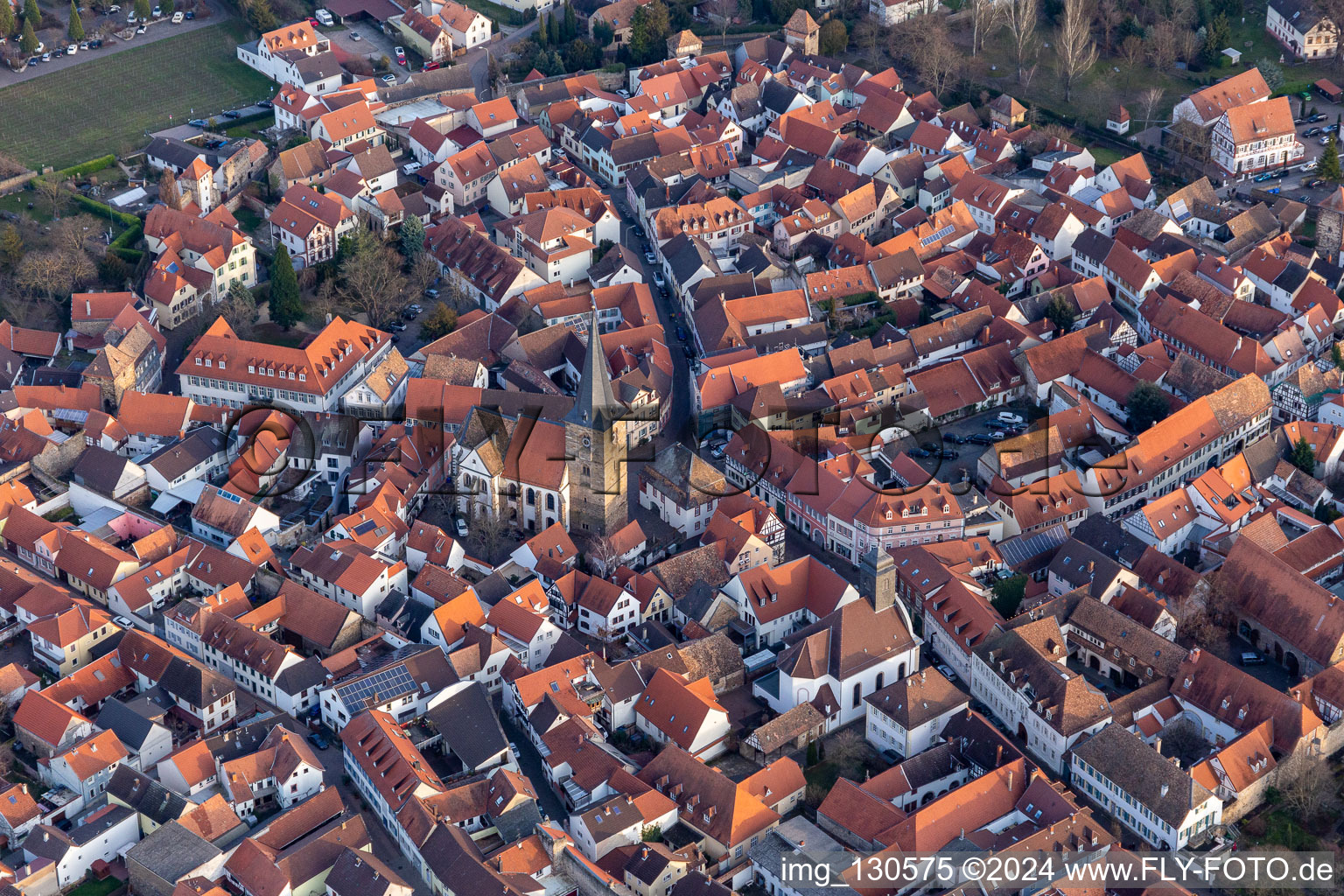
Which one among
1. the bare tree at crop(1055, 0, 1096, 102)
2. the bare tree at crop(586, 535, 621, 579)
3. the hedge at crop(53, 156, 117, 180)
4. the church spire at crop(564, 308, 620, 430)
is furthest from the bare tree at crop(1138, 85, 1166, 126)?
the hedge at crop(53, 156, 117, 180)

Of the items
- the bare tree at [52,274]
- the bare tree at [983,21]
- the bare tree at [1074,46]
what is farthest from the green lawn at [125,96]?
the bare tree at [1074,46]

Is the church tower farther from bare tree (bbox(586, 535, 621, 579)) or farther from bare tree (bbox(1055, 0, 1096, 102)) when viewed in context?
bare tree (bbox(1055, 0, 1096, 102))

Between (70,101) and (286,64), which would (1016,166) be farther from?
(70,101)

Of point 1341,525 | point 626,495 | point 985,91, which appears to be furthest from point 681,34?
point 1341,525

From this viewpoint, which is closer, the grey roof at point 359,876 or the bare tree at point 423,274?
the grey roof at point 359,876

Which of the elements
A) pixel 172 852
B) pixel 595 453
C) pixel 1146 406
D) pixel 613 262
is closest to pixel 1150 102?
pixel 1146 406

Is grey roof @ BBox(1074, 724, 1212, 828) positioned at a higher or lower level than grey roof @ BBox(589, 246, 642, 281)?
lower

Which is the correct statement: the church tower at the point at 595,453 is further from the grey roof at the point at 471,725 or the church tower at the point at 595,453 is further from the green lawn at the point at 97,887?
the green lawn at the point at 97,887
